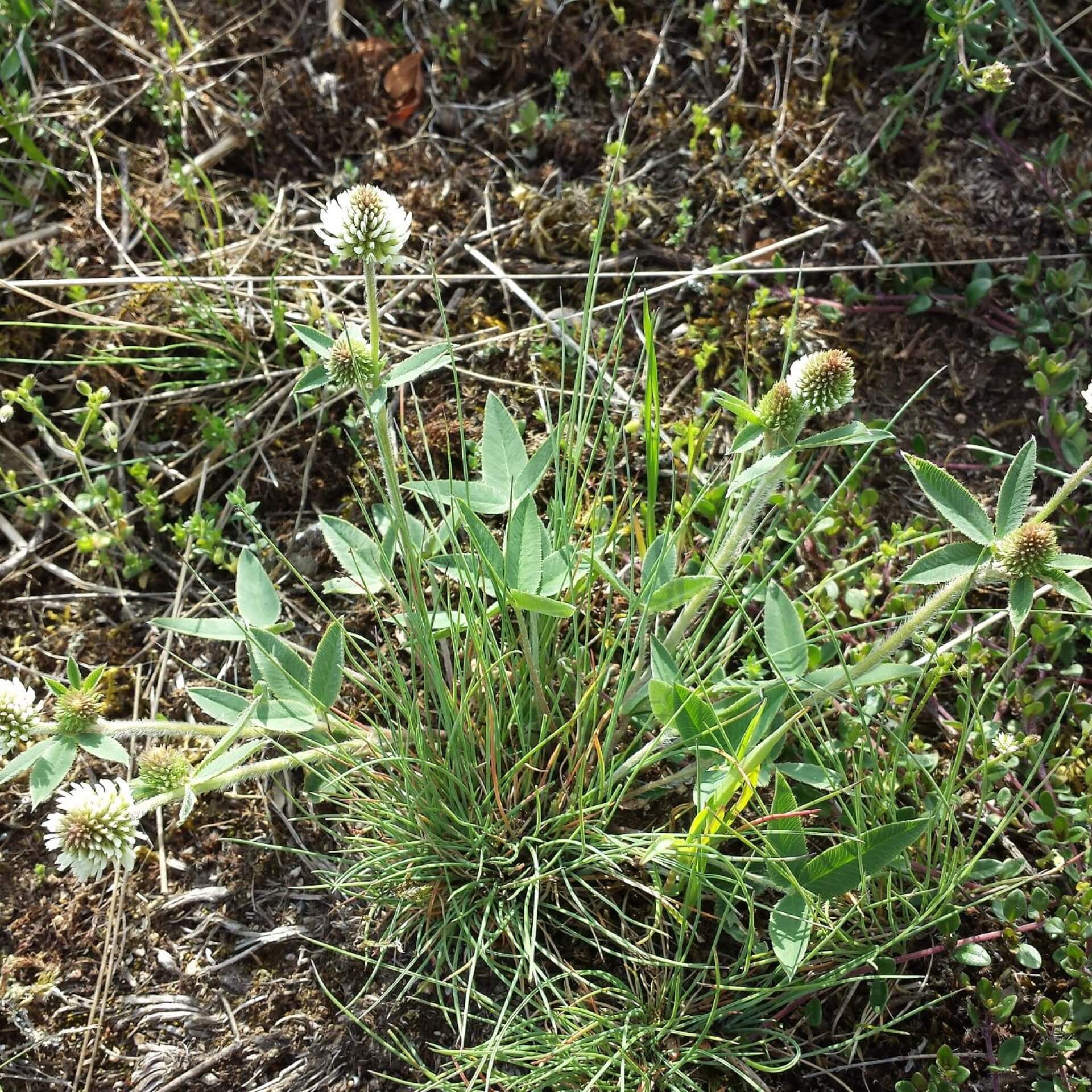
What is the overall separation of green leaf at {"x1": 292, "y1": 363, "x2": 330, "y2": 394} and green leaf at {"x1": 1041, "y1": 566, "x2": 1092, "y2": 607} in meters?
1.14

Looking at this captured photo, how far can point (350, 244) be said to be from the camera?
163 centimetres

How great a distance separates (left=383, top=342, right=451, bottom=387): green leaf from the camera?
1646 millimetres

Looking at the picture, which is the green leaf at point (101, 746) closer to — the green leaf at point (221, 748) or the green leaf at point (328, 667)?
the green leaf at point (221, 748)

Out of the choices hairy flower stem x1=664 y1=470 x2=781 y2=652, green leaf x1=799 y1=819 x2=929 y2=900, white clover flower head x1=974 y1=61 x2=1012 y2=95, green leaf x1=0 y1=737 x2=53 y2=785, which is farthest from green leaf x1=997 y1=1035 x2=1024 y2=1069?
white clover flower head x1=974 y1=61 x2=1012 y2=95

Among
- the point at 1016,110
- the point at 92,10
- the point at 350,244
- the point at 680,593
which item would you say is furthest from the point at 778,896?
the point at 92,10

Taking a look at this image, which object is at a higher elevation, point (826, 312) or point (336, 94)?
point (336, 94)

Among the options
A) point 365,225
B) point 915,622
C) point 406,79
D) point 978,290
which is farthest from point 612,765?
point 406,79

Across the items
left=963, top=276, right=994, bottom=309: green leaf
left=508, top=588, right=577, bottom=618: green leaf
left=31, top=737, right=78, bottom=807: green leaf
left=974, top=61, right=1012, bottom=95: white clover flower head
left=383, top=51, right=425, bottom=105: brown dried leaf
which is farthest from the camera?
left=383, top=51, right=425, bottom=105: brown dried leaf

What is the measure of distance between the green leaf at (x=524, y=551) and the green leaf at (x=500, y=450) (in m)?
0.17

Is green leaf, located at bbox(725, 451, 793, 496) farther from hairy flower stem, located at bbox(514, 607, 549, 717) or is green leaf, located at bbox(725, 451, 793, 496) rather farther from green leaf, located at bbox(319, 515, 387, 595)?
green leaf, located at bbox(319, 515, 387, 595)

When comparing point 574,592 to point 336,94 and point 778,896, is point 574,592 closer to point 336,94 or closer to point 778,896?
point 778,896

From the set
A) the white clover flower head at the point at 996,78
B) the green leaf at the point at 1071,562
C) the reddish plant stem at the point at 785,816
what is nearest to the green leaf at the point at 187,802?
the reddish plant stem at the point at 785,816

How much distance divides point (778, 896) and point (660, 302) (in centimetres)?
142

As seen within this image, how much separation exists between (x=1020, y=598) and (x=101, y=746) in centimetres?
140
